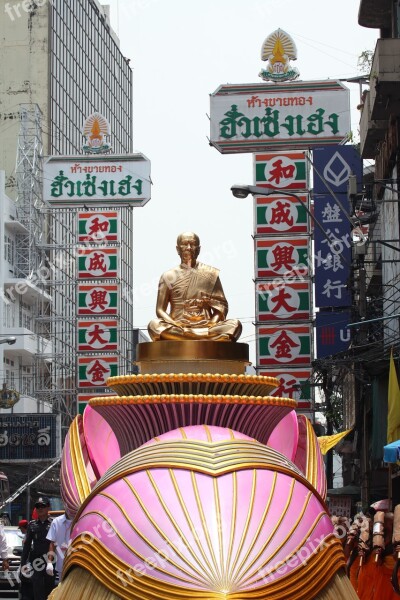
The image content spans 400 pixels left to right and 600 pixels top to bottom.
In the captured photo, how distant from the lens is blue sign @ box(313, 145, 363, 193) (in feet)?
84.1

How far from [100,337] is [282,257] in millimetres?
8471

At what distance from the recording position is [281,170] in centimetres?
2605

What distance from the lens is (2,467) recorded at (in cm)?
5219

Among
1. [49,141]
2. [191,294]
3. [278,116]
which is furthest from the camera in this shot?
[49,141]

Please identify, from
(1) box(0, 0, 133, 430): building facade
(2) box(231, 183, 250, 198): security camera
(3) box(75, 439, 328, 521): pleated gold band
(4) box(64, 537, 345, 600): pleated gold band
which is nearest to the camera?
(4) box(64, 537, 345, 600): pleated gold band

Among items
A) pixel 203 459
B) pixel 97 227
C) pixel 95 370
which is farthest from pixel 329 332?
pixel 203 459

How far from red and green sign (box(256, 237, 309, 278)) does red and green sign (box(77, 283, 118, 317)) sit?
796 centimetres

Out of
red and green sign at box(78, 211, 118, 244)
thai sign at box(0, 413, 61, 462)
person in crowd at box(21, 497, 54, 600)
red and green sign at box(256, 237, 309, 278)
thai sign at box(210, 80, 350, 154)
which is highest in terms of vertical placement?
thai sign at box(210, 80, 350, 154)

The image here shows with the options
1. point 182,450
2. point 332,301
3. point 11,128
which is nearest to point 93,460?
point 182,450

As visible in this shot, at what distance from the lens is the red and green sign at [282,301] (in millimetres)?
25125

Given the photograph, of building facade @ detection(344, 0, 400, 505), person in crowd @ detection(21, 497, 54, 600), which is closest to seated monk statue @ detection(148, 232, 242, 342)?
person in crowd @ detection(21, 497, 54, 600)

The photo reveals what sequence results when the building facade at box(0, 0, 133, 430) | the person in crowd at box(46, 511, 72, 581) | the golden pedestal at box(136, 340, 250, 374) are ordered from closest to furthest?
the golden pedestal at box(136, 340, 250, 374)
the person in crowd at box(46, 511, 72, 581)
the building facade at box(0, 0, 133, 430)

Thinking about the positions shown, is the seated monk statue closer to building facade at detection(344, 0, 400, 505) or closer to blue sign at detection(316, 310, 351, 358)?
building facade at detection(344, 0, 400, 505)

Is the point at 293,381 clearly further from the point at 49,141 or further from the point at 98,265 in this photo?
the point at 49,141
